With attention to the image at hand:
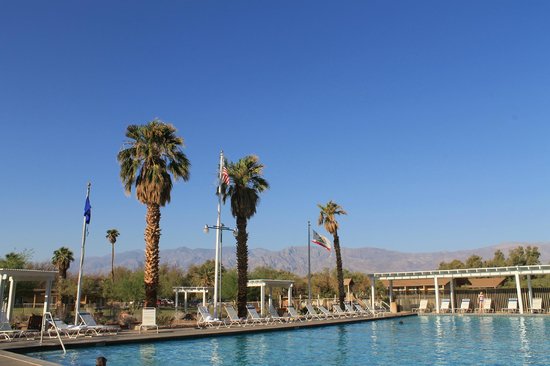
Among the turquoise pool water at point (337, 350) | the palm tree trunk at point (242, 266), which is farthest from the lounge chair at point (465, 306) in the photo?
the palm tree trunk at point (242, 266)

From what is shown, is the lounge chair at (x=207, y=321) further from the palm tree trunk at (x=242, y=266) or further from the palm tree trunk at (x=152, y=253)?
the palm tree trunk at (x=242, y=266)

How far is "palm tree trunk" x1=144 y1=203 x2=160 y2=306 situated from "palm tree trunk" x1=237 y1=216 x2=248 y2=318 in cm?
634

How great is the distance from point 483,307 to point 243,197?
2038 cm

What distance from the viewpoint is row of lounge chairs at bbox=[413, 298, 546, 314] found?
3497cm

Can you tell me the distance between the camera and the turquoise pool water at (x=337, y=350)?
1382 centimetres

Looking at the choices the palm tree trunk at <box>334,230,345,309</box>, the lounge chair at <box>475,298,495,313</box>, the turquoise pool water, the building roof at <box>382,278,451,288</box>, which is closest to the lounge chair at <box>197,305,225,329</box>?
the turquoise pool water

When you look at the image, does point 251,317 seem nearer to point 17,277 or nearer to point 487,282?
point 17,277

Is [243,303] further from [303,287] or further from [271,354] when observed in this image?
[303,287]

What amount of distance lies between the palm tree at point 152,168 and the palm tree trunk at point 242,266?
5.47m

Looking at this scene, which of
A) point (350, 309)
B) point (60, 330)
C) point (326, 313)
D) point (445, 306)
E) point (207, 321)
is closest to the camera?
point (60, 330)

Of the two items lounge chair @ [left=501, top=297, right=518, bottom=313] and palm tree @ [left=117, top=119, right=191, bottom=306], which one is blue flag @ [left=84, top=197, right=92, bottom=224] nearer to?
palm tree @ [left=117, top=119, right=191, bottom=306]

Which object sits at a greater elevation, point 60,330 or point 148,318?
point 148,318

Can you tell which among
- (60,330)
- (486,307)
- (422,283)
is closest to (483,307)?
(486,307)

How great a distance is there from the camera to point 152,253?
78.9 ft
